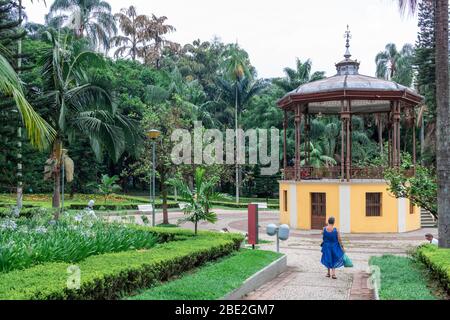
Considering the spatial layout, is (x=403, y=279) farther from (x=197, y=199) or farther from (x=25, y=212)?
(x=25, y=212)

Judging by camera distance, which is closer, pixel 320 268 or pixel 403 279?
pixel 403 279

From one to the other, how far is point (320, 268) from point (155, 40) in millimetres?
47014

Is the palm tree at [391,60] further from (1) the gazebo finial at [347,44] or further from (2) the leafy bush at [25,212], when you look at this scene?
(2) the leafy bush at [25,212]

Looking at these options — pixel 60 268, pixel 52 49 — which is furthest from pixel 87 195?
pixel 60 268

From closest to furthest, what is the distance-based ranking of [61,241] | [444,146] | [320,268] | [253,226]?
[61,241] < [444,146] < [320,268] < [253,226]

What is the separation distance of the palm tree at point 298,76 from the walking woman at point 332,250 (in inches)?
1166

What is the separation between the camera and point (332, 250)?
418 inches

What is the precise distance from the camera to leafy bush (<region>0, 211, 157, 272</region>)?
750 centimetres

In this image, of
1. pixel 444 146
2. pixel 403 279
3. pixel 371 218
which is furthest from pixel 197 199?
pixel 371 218

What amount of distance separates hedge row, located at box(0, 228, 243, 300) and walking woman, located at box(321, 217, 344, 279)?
219 centimetres

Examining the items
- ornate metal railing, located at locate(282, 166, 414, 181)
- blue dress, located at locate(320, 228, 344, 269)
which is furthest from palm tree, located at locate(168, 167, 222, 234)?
ornate metal railing, located at locate(282, 166, 414, 181)

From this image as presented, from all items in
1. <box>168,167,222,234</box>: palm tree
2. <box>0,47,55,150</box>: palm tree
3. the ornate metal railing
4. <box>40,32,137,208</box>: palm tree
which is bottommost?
<box>168,167,222,234</box>: palm tree

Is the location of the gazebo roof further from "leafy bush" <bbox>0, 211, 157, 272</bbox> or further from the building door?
"leafy bush" <bbox>0, 211, 157, 272</bbox>

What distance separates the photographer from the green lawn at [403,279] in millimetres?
7141
